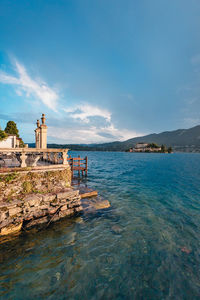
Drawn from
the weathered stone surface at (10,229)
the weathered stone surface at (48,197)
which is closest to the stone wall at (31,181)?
the weathered stone surface at (48,197)

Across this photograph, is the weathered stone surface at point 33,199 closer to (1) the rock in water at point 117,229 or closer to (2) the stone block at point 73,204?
(2) the stone block at point 73,204

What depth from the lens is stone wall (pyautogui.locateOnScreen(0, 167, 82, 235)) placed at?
283 inches

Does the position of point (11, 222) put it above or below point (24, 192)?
below

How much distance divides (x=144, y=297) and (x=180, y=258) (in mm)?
2811

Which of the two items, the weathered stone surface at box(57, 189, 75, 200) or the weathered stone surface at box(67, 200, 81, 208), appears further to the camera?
the weathered stone surface at box(67, 200, 81, 208)

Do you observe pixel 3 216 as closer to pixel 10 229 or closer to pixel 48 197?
pixel 10 229

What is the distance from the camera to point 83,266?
5.41 metres

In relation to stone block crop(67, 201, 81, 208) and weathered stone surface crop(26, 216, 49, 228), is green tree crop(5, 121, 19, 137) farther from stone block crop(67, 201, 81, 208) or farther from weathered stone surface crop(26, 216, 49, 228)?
weathered stone surface crop(26, 216, 49, 228)

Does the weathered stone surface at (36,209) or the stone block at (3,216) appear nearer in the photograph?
the stone block at (3,216)

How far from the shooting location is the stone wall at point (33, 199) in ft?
23.6

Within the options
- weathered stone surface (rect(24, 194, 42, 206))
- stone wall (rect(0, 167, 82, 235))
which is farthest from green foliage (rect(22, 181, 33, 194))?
weathered stone surface (rect(24, 194, 42, 206))

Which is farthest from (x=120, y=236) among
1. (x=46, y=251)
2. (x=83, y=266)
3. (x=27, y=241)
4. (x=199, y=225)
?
(x=199, y=225)

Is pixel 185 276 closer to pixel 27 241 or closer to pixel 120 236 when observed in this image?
pixel 120 236

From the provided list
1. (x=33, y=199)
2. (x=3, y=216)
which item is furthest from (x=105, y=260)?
(x=3, y=216)
